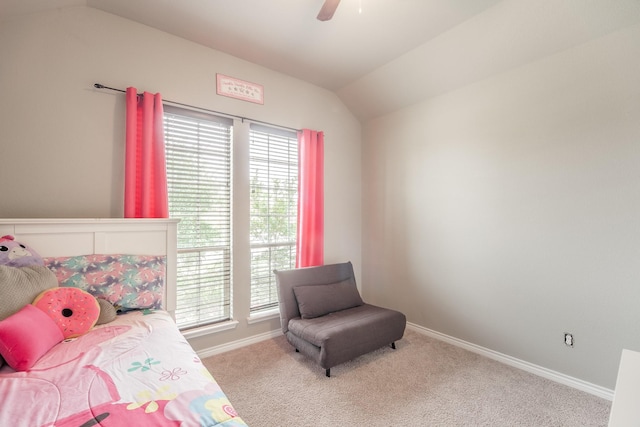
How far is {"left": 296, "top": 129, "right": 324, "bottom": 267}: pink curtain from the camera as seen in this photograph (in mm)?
3172

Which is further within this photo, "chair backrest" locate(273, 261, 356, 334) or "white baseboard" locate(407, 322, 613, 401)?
"chair backrest" locate(273, 261, 356, 334)

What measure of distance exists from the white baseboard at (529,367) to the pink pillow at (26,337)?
3116 millimetres

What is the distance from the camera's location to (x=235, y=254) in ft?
9.25

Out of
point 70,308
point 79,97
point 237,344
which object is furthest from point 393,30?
point 237,344

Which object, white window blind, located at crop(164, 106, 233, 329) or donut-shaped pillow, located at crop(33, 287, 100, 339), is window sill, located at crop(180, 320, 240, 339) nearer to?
white window blind, located at crop(164, 106, 233, 329)

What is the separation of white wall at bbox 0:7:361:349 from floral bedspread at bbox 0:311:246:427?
3.85ft

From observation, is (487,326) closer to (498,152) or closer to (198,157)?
(498,152)

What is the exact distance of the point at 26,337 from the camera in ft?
4.09

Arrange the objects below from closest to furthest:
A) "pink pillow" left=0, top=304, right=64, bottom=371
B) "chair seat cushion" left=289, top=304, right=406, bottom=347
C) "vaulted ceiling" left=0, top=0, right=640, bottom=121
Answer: "pink pillow" left=0, top=304, right=64, bottom=371
"vaulted ceiling" left=0, top=0, right=640, bottom=121
"chair seat cushion" left=289, top=304, right=406, bottom=347

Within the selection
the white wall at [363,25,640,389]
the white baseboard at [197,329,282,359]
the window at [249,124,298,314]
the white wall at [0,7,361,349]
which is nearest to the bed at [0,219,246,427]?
the white wall at [0,7,361,349]

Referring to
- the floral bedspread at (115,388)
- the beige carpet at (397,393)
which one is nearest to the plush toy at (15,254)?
the floral bedspread at (115,388)

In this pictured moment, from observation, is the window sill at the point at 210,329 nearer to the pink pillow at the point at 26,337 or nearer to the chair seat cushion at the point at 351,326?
the chair seat cushion at the point at 351,326

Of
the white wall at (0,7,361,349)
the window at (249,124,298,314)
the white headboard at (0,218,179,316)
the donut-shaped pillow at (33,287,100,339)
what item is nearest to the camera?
the donut-shaped pillow at (33,287,100,339)

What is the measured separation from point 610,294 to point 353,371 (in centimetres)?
198
